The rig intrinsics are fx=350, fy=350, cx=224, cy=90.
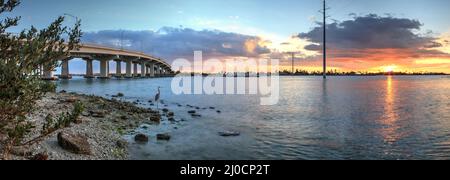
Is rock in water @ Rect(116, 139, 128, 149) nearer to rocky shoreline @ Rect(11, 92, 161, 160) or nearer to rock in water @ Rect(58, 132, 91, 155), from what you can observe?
rocky shoreline @ Rect(11, 92, 161, 160)

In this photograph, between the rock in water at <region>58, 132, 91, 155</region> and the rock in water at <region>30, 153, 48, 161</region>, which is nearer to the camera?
the rock in water at <region>30, 153, 48, 161</region>

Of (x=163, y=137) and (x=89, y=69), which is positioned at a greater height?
(x=89, y=69)

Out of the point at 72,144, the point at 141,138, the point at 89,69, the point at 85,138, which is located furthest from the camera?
the point at 89,69

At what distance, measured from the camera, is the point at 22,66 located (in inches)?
394

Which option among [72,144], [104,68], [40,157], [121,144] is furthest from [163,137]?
[104,68]

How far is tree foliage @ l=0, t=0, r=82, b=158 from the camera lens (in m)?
9.86

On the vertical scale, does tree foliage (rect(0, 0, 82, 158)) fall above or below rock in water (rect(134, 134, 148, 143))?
above

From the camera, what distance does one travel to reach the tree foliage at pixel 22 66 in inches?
388

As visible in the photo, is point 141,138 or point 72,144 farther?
point 141,138

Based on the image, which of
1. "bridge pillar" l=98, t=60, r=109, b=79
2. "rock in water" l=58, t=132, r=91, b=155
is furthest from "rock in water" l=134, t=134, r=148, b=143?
"bridge pillar" l=98, t=60, r=109, b=79

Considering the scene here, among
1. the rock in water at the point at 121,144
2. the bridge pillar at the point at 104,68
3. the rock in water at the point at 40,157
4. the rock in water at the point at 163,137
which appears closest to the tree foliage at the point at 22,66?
the rock in water at the point at 40,157

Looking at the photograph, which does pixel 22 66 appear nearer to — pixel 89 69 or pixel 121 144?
pixel 121 144

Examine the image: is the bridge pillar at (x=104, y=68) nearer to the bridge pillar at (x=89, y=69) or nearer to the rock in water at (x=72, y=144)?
the bridge pillar at (x=89, y=69)
